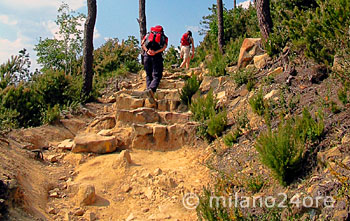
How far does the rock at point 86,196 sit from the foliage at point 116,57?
10130 mm

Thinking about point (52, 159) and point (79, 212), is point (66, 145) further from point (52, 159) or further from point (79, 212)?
point (79, 212)

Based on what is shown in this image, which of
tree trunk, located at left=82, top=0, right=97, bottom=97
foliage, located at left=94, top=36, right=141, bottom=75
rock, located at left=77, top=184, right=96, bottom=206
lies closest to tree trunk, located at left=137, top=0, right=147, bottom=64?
foliage, located at left=94, top=36, right=141, bottom=75

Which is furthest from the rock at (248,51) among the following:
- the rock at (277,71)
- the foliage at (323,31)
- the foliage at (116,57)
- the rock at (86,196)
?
the foliage at (116,57)

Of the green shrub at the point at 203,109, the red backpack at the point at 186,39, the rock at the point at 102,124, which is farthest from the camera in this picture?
the red backpack at the point at 186,39

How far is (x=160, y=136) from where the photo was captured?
6.36m

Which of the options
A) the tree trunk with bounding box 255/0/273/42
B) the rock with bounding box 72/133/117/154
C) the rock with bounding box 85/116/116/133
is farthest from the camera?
the tree trunk with bounding box 255/0/273/42

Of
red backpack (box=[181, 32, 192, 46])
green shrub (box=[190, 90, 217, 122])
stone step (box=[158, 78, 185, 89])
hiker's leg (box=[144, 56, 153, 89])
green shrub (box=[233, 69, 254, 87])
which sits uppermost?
red backpack (box=[181, 32, 192, 46])

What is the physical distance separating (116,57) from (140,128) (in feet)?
31.7

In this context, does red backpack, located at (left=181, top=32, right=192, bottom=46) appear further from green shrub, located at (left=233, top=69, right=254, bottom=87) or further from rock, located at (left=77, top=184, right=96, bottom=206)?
rock, located at (left=77, top=184, right=96, bottom=206)

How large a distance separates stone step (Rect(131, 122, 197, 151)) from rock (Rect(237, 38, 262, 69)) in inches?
107

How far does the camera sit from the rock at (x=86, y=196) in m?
4.31

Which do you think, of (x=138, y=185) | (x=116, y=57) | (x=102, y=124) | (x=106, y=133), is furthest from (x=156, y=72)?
(x=116, y=57)

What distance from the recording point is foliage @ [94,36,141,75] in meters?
14.6

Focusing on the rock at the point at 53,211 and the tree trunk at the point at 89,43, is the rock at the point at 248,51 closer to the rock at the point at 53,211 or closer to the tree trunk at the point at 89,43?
the tree trunk at the point at 89,43
